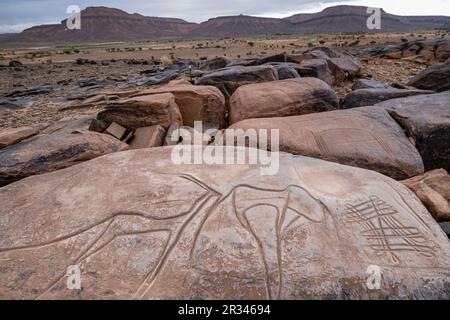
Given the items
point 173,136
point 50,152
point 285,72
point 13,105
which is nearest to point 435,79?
point 285,72

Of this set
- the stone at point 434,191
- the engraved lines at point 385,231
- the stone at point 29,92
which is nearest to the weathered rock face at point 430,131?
the stone at point 434,191

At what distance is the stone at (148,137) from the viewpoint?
4.37 metres

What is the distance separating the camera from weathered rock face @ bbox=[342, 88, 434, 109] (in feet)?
18.4

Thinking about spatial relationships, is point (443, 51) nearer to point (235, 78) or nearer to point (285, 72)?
point (285, 72)

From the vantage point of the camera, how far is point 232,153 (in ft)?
10.8

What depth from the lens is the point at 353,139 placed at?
3881 mm

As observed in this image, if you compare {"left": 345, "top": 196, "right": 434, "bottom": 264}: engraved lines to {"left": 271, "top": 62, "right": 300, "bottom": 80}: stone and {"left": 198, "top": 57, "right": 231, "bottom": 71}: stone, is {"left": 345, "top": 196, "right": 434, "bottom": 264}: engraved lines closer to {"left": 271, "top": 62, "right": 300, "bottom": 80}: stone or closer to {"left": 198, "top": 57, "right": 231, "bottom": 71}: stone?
Result: {"left": 271, "top": 62, "right": 300, "bottom": 80}: stone

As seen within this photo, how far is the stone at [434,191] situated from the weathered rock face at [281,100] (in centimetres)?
214

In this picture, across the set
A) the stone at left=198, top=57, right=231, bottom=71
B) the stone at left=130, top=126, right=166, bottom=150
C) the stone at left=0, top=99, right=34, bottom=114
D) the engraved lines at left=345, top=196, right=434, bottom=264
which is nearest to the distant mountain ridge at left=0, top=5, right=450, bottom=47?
the stone at left=198, top=57, right=231, bottom=71

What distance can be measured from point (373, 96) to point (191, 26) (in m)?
108

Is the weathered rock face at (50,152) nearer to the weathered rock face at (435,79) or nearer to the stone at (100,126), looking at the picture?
the stone at (100,126)

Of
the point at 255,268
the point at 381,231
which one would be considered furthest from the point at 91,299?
the point at 381,231

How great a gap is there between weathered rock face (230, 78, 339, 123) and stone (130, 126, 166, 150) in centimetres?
121
